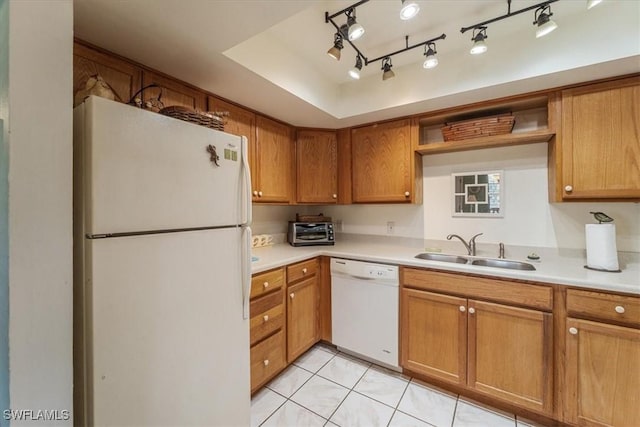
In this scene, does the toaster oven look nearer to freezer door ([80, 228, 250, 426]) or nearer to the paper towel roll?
freezer door ([80, 228, 250, 426])

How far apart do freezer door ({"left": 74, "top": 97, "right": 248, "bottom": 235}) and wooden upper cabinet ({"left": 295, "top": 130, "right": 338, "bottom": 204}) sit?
1.28 m

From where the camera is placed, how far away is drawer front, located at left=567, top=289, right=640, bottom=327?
1.29 m

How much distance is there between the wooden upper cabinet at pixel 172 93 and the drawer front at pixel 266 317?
4.53 feet

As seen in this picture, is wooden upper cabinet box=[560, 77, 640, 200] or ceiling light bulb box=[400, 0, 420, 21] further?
wooden upper cabinet box=[560, 77, 640, 200]

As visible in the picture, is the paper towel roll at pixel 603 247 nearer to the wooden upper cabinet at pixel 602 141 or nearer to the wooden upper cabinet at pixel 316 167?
the wooden upper cabinet at pixel 602 141

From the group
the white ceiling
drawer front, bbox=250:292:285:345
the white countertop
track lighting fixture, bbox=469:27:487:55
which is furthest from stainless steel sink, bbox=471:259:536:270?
drawer front, bbox=250:292:285:345

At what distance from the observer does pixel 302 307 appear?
7.00 ft

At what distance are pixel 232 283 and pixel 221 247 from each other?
0.66 ft

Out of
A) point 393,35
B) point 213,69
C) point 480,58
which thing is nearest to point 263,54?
point 213,69

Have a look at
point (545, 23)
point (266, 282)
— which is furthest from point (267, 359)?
point (545, 23)

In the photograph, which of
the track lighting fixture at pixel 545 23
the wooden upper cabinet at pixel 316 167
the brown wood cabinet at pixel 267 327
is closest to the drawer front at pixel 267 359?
the brown wood cabinet at pixel 267 327

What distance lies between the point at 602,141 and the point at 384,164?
142 cm

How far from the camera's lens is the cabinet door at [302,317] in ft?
6.60

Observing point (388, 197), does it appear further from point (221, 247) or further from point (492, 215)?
point (221, 247)
